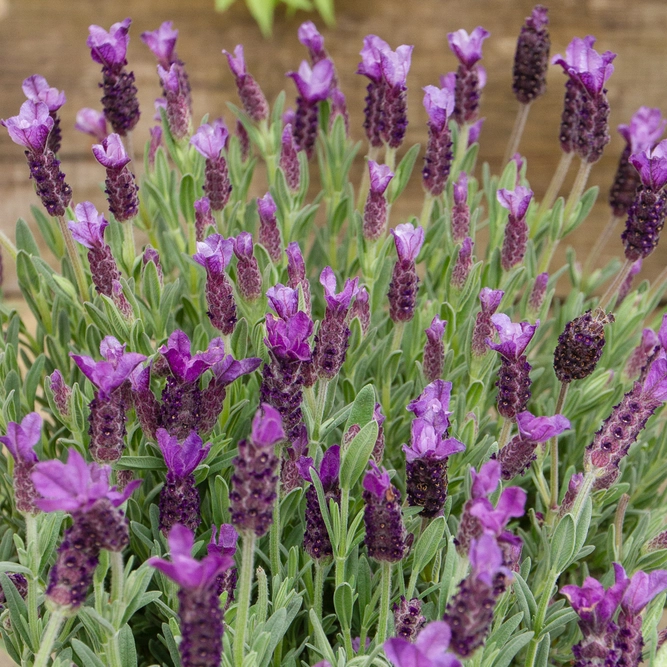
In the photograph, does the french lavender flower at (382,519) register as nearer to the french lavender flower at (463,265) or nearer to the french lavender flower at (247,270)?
the french lavender flower at (247,270)

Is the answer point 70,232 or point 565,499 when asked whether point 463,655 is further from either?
point 70,232

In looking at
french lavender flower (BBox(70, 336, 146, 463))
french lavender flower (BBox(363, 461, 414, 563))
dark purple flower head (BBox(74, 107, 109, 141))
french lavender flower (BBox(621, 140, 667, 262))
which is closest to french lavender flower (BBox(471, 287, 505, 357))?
french lavender flower (BBox(621, 140, 667, 262))

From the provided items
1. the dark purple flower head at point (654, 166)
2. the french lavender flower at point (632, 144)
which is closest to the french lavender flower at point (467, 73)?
A: the french lavender flower at point (632, 144)

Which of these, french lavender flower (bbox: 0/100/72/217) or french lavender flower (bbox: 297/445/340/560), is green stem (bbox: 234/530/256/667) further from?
french lavender flower (bbox: 0/100/72/217)

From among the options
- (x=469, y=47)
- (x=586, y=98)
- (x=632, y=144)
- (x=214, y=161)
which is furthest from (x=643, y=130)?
(x=214, y=161)

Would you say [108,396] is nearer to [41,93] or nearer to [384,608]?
[384,608]

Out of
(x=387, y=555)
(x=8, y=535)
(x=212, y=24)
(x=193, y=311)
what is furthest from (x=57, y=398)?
(x=212, y=24)
